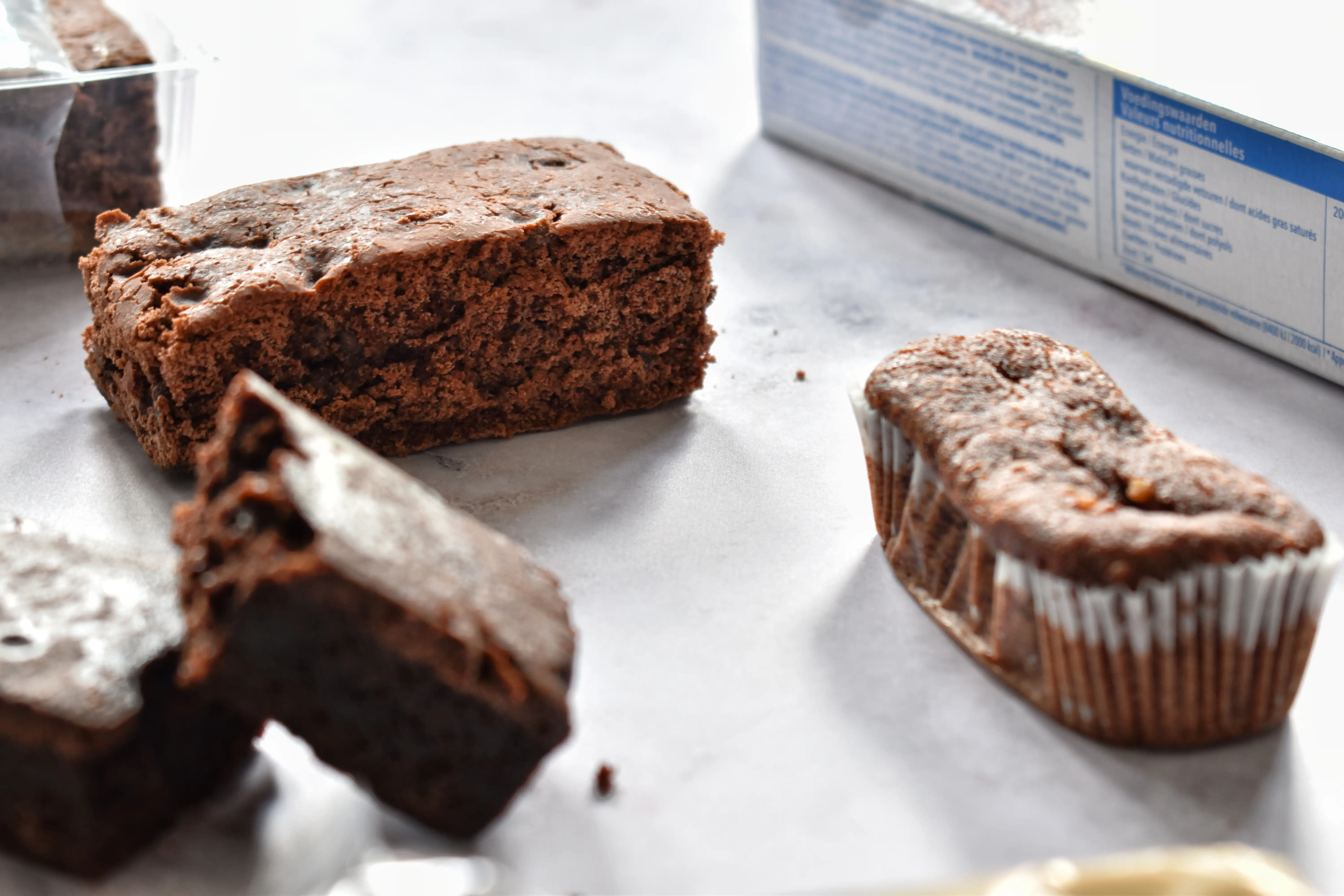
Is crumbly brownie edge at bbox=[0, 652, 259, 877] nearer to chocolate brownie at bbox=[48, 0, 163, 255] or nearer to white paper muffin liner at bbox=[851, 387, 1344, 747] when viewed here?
white paper muffin liner at bbox=[851, 387, 1344, 747]

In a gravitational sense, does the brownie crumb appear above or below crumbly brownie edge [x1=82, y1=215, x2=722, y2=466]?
below

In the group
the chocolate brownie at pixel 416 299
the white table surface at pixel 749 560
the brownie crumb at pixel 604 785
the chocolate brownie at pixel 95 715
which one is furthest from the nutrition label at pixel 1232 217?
the chocolate brownie at pixel 95 715

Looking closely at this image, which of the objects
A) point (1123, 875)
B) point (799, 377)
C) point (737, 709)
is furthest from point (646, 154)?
point (1123, 875)

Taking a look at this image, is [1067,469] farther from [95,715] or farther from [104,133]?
[104,133]

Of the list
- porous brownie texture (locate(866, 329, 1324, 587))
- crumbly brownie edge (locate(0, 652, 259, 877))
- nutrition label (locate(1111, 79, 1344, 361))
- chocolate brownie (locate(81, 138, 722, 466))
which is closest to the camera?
crumbly brownie edge (locate(0, 652, 259, 877))

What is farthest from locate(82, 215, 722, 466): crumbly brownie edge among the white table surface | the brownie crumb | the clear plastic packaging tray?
the brownie crumb

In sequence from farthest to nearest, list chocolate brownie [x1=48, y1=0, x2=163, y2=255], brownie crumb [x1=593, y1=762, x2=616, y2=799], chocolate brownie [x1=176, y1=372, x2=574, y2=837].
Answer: chocolate brownie [x1=48, y1=0, x2=163, y2=255] → brownie crumb [x1=593, y1=762, x2=616, y2=799] → chocolate brownie [x1=176, y1=372, x2=574, y2=837]

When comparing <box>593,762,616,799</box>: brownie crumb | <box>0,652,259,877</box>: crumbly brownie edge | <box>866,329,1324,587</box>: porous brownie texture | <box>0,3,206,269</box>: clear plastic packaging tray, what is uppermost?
<box>0,3,206,269</box>: clear plastic packaging tray

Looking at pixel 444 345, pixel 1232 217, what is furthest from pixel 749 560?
pixel 1232 217
